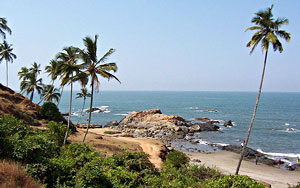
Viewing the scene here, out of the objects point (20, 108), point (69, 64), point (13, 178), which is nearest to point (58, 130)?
point (69, 64)

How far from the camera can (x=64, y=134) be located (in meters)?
22.3

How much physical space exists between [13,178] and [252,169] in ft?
99.8

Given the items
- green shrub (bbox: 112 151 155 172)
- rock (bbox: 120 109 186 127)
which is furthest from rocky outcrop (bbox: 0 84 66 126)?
rock (bbox: 120 109 186 127)

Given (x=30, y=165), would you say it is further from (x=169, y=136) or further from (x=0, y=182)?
(x=169, y=136)

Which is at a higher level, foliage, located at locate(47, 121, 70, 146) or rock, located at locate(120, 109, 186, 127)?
foliage, located at locate(47, 121, 70, 146)

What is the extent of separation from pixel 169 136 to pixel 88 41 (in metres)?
39.7

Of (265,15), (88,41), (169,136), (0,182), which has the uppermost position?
(265,15)

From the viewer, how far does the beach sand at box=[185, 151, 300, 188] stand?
86.9ft

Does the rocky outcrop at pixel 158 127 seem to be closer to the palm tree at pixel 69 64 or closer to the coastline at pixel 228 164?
the coastline at pixel 228 164

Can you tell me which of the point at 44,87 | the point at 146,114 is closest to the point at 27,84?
the point at 44,87

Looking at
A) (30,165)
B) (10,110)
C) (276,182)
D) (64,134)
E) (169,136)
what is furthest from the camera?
(169,136)

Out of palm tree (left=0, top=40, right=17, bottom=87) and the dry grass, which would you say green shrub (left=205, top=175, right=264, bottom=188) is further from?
palm tree (left=0, top=40, right=17, bottom=87)

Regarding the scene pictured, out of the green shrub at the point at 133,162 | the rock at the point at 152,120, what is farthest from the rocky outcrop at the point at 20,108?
the rock at the point at 152,120

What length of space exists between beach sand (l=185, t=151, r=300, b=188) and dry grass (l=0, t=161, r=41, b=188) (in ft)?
68.8
